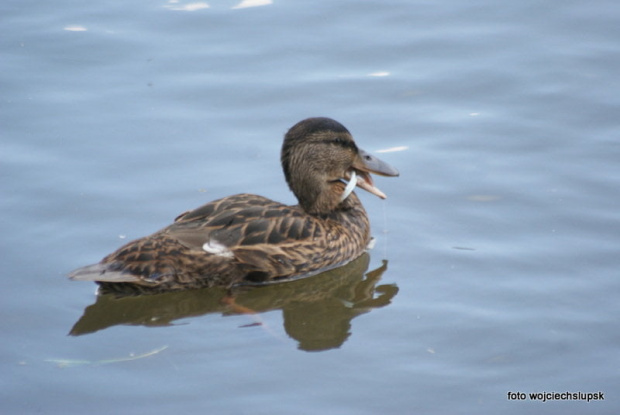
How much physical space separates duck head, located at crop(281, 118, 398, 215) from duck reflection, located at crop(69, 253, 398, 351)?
71 cm

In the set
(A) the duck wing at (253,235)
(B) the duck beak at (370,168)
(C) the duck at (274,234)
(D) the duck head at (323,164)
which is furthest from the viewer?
(B) the duck beak at (370,168)

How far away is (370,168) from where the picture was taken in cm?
816

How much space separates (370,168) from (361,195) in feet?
2.52

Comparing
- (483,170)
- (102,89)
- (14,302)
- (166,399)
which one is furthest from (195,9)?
(166,399)

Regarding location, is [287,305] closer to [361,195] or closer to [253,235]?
[253,235]

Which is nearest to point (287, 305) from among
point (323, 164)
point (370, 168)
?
point (323, 164)

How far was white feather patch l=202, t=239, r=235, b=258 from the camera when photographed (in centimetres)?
734

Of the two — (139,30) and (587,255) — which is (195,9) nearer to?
(139,30)

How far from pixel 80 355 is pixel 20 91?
3.98 m

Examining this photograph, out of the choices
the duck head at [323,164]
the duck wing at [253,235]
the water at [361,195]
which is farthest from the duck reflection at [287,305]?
the duck head at [323,164]

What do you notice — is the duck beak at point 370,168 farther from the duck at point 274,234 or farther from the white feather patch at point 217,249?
the white feather patch at point 217,249

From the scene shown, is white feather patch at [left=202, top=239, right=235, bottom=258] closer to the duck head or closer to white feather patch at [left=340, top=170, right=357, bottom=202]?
the duck head

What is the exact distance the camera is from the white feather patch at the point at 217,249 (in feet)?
24.1

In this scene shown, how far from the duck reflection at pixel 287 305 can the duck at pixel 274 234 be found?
81 millimetres
